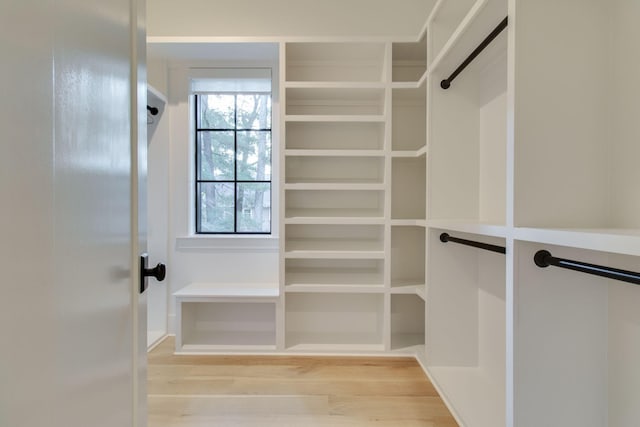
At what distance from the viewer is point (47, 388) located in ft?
1.61

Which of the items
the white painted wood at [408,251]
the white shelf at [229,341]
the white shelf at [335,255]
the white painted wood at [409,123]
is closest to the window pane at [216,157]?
the white shelf at [335,255]

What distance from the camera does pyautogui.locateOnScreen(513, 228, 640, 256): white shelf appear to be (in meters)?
0.72

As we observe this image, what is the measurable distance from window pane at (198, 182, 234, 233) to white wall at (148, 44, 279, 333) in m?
0.12

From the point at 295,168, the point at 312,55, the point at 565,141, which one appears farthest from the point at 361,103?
the point at 565,141

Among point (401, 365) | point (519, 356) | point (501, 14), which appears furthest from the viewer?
point (401, 365)

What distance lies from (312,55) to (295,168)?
818 millimetres

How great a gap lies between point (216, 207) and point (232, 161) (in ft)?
1.31

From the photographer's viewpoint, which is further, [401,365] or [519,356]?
[401,365]

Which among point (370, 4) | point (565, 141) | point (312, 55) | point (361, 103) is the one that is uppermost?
point (370, 4)

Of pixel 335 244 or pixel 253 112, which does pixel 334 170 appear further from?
pixel 253 112

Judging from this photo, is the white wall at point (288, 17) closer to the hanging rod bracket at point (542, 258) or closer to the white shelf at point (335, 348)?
the hanging rod bracket at point (542, 258)

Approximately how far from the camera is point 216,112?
104 inches

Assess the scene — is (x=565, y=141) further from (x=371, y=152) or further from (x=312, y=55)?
(x=312, y=55)

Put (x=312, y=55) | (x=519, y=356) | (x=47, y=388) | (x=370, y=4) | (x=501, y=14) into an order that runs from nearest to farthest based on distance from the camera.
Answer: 1. (x=47, y=388)
2. (x=519, y=356)
3. (x=501, y=14)
4. (x=312, y=55)
5. (x=370, y=4)
